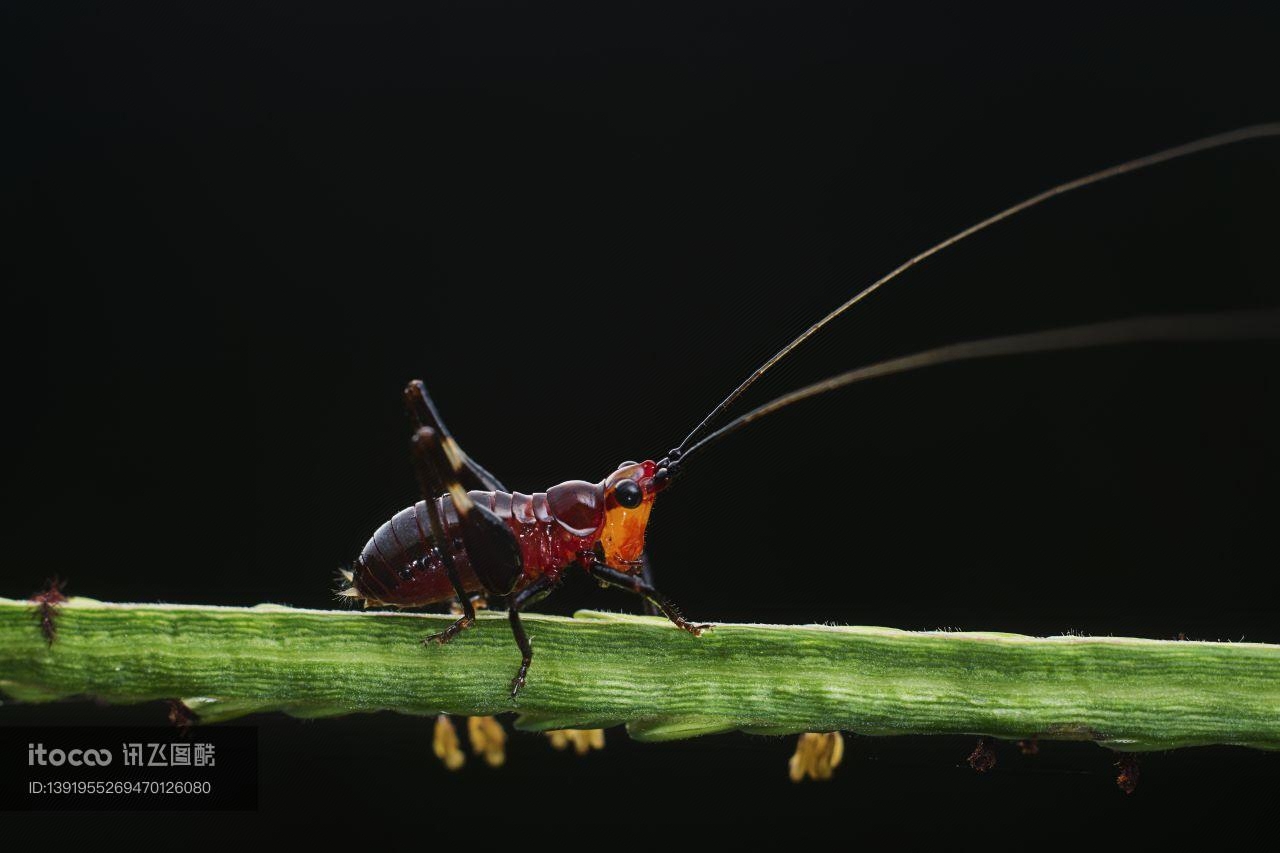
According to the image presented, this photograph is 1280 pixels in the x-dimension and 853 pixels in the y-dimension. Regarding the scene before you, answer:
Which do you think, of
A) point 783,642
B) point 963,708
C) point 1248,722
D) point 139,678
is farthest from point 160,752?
point 1248,722

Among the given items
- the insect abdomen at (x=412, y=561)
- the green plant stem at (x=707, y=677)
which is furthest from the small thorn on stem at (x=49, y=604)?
the insect abdomen at (x=412, y=561)

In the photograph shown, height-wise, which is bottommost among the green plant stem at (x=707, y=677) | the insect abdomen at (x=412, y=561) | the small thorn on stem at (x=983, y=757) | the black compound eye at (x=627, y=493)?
the small thorn on stem at (x=983, y=757)

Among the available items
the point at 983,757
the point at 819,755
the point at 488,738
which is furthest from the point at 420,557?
the point at 983,757

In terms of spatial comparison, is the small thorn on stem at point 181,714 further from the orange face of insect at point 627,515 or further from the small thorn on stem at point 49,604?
the orange face of insect at point 627,515

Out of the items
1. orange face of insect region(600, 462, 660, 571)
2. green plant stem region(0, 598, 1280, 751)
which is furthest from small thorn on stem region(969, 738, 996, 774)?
orange face of insect region(600, 462, 660, 571)

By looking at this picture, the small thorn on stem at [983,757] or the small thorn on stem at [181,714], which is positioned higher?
the small thorn on stem at [181,714]

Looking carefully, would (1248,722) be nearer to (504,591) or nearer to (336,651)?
(504,591)
